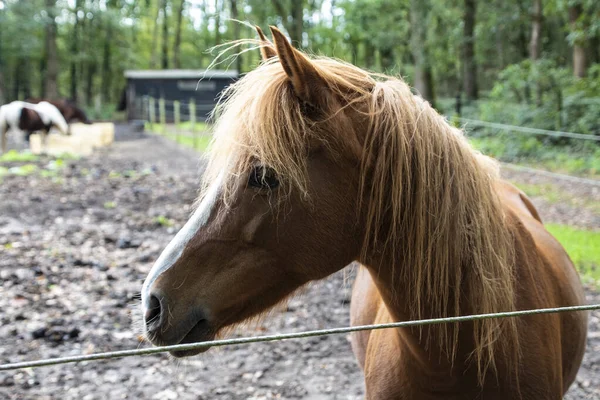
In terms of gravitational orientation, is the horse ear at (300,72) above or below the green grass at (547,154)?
above

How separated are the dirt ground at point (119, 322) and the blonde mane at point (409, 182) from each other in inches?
16.5

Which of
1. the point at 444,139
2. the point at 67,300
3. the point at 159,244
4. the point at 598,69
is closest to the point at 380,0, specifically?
the point at 598,69

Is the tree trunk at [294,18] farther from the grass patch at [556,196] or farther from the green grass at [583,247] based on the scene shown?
the green grass at [583,247]

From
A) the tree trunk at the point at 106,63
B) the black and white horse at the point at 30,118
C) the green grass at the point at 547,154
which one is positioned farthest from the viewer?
the tree trunk at the point at 106,63

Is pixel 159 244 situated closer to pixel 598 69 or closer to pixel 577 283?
pixel 577 283

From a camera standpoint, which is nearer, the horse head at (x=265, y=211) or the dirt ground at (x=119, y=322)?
the horse head at (x=265, y=211)

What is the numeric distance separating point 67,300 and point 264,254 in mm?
3645

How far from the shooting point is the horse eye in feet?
5.02

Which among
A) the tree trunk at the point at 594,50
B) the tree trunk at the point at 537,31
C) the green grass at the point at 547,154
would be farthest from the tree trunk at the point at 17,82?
the tree trunk at the point at 594,50

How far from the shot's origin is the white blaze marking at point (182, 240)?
1523 millimetres

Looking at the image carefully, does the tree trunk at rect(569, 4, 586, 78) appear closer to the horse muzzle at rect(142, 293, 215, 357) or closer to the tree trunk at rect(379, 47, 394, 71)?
the tree trunk at rect(379, 47, 394, 71)

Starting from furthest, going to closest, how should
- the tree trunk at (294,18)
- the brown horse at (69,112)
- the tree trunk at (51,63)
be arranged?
1. the tree trunk at (51,63)
2. the brown horse at (69,112)
3. the tree trunk at (294,18)

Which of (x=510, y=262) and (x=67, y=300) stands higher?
(x=510, y=262)

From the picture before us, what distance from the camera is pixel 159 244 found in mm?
6246
